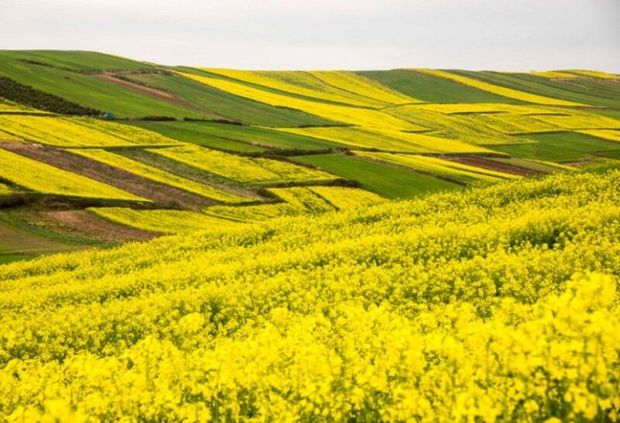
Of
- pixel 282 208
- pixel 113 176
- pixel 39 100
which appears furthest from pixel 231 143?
pixel 39 100

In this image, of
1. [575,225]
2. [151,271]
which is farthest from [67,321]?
[575,225]

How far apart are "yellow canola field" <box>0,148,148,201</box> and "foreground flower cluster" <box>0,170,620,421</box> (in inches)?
822

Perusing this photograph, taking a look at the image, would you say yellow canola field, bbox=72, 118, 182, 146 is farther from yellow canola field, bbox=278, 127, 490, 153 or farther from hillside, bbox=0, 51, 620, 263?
yellow canola field, bbox=278, 127, 490, 153

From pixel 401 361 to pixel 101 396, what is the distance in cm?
468

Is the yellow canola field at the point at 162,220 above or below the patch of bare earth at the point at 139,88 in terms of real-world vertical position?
below

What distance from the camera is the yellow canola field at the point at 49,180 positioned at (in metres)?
57.3

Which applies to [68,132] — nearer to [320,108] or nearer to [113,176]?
[113,176]

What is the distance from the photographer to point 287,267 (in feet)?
82.9

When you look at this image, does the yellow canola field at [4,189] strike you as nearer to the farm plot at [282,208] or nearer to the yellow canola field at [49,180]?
the yellow canola field at [49,180]

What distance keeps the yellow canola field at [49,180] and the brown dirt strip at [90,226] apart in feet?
13.8

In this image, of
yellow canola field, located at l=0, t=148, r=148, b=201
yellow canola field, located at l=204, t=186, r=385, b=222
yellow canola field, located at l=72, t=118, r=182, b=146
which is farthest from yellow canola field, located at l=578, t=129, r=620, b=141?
yellow canola field, located at l=0, t=148, r=148, b=201

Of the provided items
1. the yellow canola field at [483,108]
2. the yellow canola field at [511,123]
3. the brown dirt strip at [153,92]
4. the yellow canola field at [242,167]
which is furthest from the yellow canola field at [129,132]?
the yellow canola field at [483,108]

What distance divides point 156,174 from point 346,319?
56632 mm

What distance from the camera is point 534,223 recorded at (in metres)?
24.0
